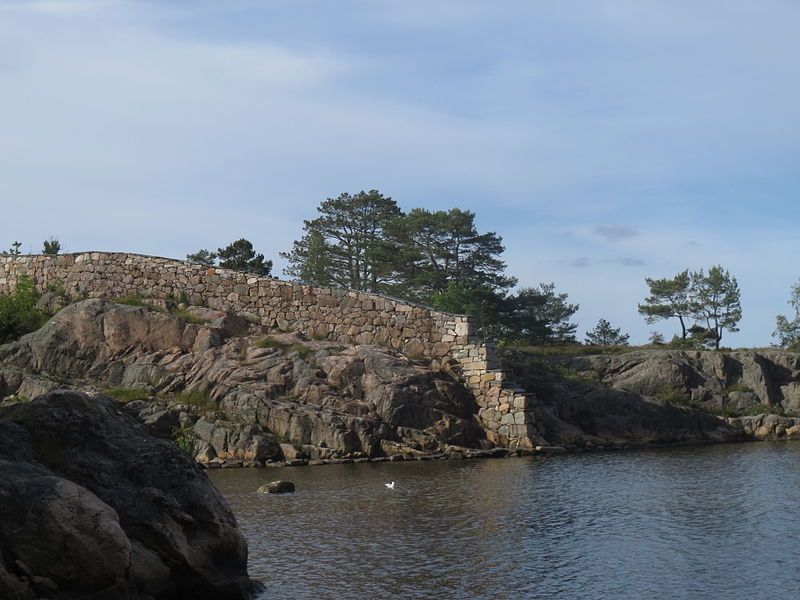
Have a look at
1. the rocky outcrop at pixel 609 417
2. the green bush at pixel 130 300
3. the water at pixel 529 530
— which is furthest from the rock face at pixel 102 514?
the green bush at pixel 130 300

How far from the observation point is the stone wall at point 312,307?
4297cm

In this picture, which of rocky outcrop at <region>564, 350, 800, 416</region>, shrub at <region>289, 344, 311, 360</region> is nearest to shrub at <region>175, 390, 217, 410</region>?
shrub at <region>289, 344, 311, 360</region>

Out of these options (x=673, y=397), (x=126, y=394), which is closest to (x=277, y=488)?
(x=126, y=394)

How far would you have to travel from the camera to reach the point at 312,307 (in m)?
46.7

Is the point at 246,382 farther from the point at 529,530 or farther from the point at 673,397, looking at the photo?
the point at 673,397

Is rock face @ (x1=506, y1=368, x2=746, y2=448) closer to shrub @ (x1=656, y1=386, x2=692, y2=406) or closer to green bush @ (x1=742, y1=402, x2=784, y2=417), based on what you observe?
shrub @ (x1=656, y1=386, x2=692, y2=406)

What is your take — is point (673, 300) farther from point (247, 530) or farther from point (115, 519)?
point (115, 519)

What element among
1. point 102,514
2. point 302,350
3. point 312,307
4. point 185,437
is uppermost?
point 312,307

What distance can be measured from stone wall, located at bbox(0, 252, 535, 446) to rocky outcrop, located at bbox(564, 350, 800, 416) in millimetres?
9604

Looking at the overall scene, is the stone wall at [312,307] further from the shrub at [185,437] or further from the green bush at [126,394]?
the shrub at [185,437]

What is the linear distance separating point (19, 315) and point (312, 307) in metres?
14.1

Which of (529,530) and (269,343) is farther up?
(269,343)

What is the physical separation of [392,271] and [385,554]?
53894 mm

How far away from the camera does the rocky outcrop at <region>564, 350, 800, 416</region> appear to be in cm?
4919
